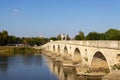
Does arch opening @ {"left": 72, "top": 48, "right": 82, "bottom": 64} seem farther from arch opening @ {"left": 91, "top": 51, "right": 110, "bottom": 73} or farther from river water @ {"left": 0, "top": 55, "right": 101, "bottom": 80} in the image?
arch opening @ {"left": 91, "top": 51, "right": 110, "bottom": 73}

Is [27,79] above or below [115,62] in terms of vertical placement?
below

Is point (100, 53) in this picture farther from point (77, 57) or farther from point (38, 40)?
point (38, 40)

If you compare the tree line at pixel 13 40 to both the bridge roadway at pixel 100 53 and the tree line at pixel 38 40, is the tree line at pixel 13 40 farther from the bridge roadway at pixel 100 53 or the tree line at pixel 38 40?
the bridge roadway at pixel 100 53

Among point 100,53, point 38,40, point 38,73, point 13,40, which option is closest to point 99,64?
point 100,53

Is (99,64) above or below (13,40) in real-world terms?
below

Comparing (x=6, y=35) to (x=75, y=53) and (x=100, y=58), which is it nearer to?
(x=75, y=53)

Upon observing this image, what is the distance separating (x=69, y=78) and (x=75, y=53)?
12.4 metres

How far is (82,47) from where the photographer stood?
37000 mm

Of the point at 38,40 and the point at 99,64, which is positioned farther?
the point at 38,40

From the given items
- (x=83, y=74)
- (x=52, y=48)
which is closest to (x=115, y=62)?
(x=83, y=74)

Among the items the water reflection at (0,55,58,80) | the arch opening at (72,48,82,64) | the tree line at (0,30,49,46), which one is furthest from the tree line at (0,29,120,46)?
the water reflection at (0,55,58,80)

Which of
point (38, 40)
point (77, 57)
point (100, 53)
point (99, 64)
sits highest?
point (38, 40)

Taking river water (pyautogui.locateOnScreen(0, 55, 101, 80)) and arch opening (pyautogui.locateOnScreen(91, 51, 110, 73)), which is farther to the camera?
river water (pyautogui.locateOnScreen(0, 55, 101, 80))

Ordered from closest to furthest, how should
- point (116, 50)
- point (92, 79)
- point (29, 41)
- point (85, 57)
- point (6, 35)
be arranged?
point (116, 50) → point (92, 79) → point (85, 57) → point (6, 35) → point (29, 41)
